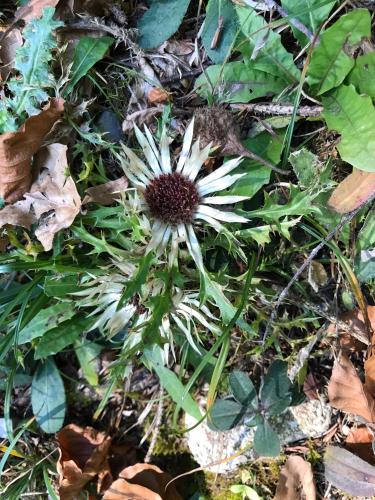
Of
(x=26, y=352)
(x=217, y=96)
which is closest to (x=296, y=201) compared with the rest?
(x=217, y=96)

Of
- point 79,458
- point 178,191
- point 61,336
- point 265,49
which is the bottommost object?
point 79,458

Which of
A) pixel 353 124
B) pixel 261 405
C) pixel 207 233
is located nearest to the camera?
pixel 353 124

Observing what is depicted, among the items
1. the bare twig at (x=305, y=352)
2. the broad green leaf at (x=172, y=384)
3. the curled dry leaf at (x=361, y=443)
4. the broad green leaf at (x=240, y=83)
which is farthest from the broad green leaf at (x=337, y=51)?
the curled dry leaf at (x=361, y=443)

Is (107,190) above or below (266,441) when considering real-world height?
above

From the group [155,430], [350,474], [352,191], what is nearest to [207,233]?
[352,191]

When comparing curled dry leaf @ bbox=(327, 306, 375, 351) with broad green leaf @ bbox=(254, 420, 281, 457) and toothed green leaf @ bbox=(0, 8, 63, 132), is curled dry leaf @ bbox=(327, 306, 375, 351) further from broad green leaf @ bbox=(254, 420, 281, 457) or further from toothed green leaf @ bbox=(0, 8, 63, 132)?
toothed green leaf @ bbox=(0, 8, 63, 132)

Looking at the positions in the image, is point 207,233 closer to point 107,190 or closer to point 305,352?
point 107,190

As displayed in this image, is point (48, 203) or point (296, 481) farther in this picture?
point (296, 481)
